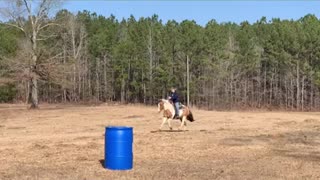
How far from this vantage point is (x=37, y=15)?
52.3m

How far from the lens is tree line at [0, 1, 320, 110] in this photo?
276 ft

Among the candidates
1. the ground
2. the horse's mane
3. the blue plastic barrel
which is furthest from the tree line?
the blue plastic barrel

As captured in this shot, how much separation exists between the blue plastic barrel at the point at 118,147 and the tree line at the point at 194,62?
67.2 meters

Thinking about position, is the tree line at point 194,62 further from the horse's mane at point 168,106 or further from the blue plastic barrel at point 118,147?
the blue plastic barrel at point 118,147

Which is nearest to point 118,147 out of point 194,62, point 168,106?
point 168,106

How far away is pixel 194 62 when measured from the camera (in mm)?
86062

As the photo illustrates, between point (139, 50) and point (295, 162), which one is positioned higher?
point (139, 50)

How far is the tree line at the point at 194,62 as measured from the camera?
84.2 meters

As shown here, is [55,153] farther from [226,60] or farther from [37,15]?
[226,60]

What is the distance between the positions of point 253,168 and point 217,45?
238 ft

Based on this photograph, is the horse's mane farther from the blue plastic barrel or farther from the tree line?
the tree line

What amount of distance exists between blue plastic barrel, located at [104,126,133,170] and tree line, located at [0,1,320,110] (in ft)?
221

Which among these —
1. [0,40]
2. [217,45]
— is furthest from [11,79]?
[217,45]

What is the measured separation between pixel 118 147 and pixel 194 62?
7360 cm
